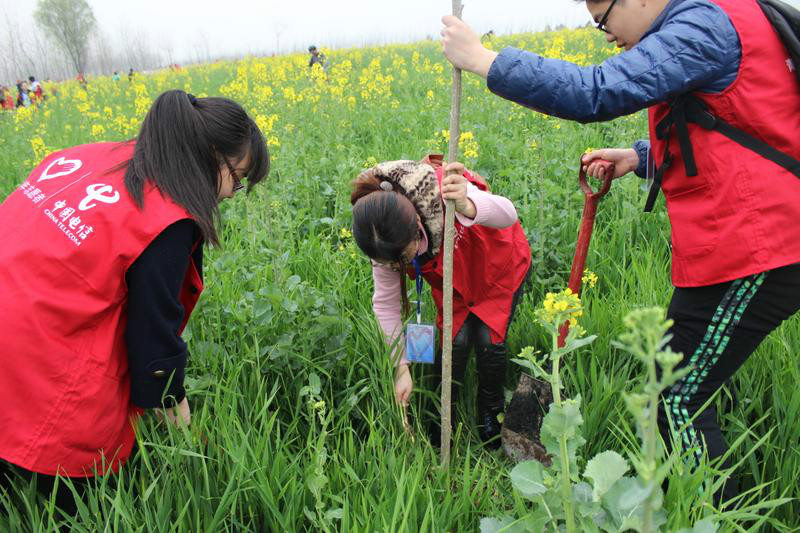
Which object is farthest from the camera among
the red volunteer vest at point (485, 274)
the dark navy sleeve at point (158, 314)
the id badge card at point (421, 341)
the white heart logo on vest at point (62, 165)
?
the red volunteer vest at point (485, 274)

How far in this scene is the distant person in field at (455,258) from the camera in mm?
1749

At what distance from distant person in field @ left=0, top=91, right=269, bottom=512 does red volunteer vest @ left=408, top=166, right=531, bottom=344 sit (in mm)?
890

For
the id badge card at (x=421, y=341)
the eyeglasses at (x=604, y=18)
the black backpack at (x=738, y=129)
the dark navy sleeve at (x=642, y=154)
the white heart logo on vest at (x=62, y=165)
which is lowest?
the id badge card at (x=421, y=341)

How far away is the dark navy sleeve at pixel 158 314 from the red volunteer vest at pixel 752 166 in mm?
1385

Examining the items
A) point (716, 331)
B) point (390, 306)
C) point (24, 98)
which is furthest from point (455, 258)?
point (24, 98)

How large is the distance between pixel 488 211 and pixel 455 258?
36cm

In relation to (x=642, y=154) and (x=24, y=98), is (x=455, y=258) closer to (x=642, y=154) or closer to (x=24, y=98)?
(x=642, y=154)

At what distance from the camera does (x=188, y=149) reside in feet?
4.96

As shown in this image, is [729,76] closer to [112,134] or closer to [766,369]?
[766,369]

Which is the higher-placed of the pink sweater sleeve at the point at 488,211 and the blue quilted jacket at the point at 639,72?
the blue quilted jacket at the point at 639,72

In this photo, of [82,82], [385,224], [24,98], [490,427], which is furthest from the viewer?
[82,82]

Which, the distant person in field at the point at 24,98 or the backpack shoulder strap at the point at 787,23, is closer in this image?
the backpack shoulder strap at the point at 787,23

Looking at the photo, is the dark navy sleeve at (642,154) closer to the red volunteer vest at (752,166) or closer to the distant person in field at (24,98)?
the red volunteer vest at (752,166)

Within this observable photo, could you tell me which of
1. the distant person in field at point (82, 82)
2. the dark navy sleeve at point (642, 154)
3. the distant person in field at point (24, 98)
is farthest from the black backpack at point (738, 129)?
the distant person in field at point (82, 82)
